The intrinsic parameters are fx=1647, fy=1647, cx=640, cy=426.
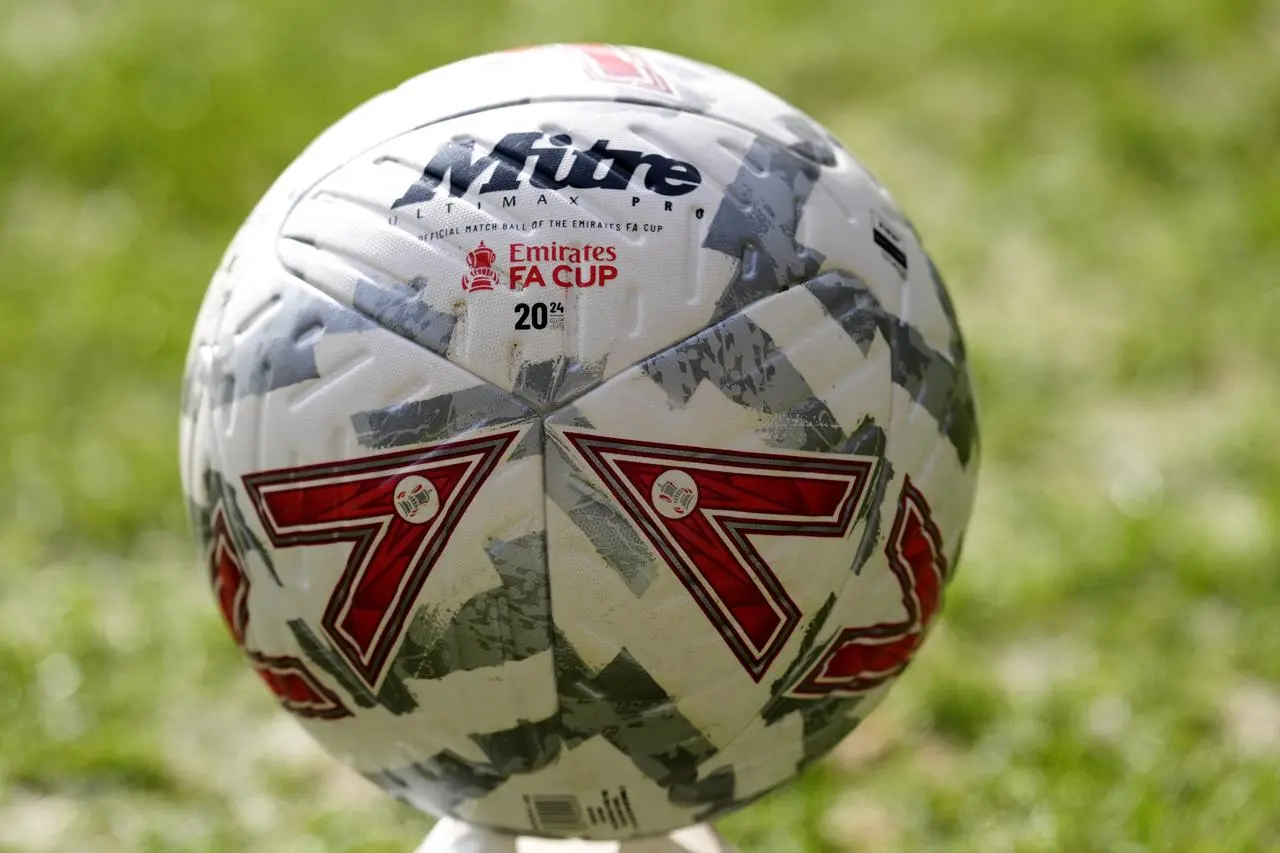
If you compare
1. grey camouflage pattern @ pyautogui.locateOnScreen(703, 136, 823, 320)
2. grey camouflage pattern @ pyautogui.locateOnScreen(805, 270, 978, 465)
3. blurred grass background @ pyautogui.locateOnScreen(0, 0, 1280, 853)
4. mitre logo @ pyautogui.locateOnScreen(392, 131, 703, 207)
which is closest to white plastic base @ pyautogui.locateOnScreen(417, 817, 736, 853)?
blurred grass background @ pyautogui.locateOnScreen(0, 0, 1280, 853)

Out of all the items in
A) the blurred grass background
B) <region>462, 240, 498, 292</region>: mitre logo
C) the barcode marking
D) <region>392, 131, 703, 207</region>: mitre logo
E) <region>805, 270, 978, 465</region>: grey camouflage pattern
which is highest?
<region>392, 131, 703, 207</region>: mitre logo

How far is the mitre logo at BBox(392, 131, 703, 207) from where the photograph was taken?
2.05 metres

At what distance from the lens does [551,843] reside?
8.70 feet

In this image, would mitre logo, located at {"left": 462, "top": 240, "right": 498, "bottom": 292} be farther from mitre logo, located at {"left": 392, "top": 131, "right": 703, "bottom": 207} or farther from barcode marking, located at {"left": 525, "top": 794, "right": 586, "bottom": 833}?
barcode marking, located at {"left": 525, "top": 794, "right": 586, "bottom": 833}

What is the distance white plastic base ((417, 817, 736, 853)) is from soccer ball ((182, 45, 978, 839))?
173 millimetres

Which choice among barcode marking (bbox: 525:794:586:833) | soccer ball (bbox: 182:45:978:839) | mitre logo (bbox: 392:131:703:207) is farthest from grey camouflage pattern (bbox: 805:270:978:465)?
barcode marking (bbox: 525:794:586:833)

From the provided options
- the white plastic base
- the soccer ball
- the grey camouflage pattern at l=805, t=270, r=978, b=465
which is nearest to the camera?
the soccer ball

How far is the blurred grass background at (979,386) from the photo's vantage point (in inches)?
125

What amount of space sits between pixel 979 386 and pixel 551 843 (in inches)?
83.3

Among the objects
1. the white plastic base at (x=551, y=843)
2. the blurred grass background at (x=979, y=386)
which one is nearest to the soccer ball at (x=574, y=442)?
the white plastic base at (x=551, y=843)

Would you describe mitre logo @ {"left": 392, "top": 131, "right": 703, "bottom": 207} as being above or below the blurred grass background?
above

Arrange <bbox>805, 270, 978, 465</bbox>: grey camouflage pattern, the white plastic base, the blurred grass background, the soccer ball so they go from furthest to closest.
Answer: the blurred grass background, the white plastic base, <bbox>805, 270, 978, 465</bbox>: grey camouflage pattern, the soccer ball

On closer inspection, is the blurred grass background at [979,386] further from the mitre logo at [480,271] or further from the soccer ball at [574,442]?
the mitre logo at [480,271]

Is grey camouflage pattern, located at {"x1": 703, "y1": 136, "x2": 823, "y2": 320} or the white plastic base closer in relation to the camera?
grey camouflage pattern, located at {"x1": 703, "y1": 136, "x2": 823, "y2": 320}
